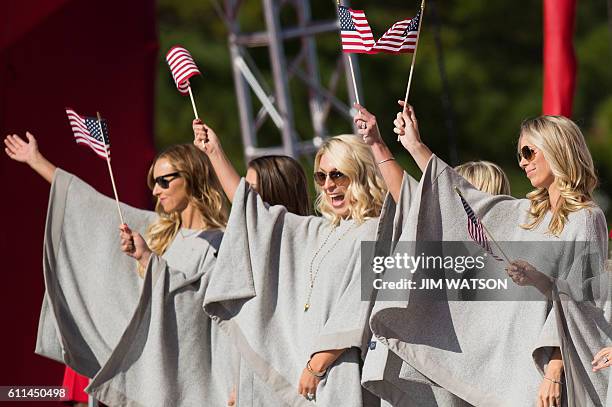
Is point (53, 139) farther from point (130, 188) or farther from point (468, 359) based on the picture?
point (468, 359)

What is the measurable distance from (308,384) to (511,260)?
973mm

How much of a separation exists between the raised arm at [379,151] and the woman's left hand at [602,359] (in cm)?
93

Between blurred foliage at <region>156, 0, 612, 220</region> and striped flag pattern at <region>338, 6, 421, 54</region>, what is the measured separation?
10734mm

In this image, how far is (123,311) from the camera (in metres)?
5.95

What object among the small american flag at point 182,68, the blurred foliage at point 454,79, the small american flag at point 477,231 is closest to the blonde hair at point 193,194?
the small american flag at point 182,68

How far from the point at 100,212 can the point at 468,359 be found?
2.18 m

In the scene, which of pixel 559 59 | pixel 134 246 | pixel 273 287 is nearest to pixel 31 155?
pixel 134 246

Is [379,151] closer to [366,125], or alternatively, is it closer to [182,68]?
[366,125]

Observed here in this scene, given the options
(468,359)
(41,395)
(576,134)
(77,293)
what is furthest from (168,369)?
(576,134)

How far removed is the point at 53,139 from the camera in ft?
22.1

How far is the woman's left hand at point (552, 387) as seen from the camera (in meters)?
4.23

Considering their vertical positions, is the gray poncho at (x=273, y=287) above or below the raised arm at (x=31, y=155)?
below

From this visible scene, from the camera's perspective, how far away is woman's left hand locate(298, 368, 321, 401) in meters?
4.91

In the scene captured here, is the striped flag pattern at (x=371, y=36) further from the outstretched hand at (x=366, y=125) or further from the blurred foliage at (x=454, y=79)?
the blurred foliage at (x=454, y=79)
